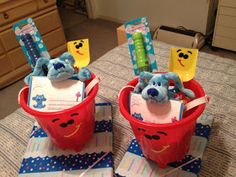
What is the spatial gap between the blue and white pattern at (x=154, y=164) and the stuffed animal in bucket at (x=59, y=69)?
249 mm

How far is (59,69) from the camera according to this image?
599 mm

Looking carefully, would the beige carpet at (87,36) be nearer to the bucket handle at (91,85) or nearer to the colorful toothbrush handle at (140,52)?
the bucket handle at (91,85)

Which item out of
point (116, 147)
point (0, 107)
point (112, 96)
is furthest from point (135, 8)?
point (116, 147)

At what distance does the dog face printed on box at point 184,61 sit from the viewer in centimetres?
60

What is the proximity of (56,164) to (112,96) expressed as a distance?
329 millimetres

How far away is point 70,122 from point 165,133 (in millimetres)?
242

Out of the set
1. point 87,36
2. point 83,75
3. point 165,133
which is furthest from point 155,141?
point 87,36

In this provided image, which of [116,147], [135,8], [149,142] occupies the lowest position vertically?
[135,8]

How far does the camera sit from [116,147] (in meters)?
0.70

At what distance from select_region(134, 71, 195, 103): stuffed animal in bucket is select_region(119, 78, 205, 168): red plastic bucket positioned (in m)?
0.04

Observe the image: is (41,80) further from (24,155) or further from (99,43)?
(99,43)

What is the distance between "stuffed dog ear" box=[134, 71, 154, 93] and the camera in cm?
55

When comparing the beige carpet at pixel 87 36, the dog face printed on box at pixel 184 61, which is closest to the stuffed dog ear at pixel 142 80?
the dog face printed on box at pixel 184 61

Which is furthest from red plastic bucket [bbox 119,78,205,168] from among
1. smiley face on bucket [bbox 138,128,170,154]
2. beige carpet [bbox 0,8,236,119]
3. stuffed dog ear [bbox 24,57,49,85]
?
beige carpet [bbox 0,8,236,119]
